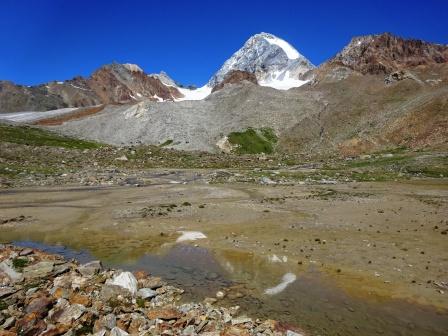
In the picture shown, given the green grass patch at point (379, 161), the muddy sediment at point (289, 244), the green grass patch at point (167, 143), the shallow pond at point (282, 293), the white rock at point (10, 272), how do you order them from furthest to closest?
the green grass patch at point (167, 143), the green grass patch at point (379, 161), the white rock at point (10, 272), the muddy sediment at point (289, 244), the shallow pond at point (282, 293)

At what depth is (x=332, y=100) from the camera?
151750 mm

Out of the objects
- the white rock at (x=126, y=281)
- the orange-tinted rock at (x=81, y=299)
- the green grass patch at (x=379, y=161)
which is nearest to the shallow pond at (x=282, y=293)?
the white rock at (x=126, y=281)

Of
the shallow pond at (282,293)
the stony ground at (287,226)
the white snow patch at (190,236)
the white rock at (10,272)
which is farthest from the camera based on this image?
the white snow patch at (190,236)

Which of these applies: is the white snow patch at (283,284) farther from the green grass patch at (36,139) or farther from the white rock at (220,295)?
the green grass patch at (36,139)

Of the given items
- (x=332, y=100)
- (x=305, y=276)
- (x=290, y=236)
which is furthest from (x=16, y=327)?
(x=332, y=100)

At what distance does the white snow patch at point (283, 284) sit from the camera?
1967 centimetres

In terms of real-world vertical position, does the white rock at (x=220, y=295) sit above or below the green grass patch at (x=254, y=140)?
below

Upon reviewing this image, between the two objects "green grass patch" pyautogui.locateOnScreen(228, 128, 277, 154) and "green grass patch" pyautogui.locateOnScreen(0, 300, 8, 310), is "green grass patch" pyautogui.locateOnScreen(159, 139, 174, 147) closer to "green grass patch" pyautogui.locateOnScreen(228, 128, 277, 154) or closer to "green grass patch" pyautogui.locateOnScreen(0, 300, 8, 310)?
"green grass patch" pyautogui.locateOnScreen(228, 128, 277, 154)

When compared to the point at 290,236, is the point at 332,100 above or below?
above

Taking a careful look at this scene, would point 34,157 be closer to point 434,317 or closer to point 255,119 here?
point 255,119

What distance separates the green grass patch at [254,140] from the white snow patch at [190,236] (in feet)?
291

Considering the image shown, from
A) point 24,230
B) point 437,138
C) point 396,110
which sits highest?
point 396,110

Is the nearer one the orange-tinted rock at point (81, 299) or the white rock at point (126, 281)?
the orange-tinted rock at point (81, 299)

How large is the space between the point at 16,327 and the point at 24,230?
21.1 metres
